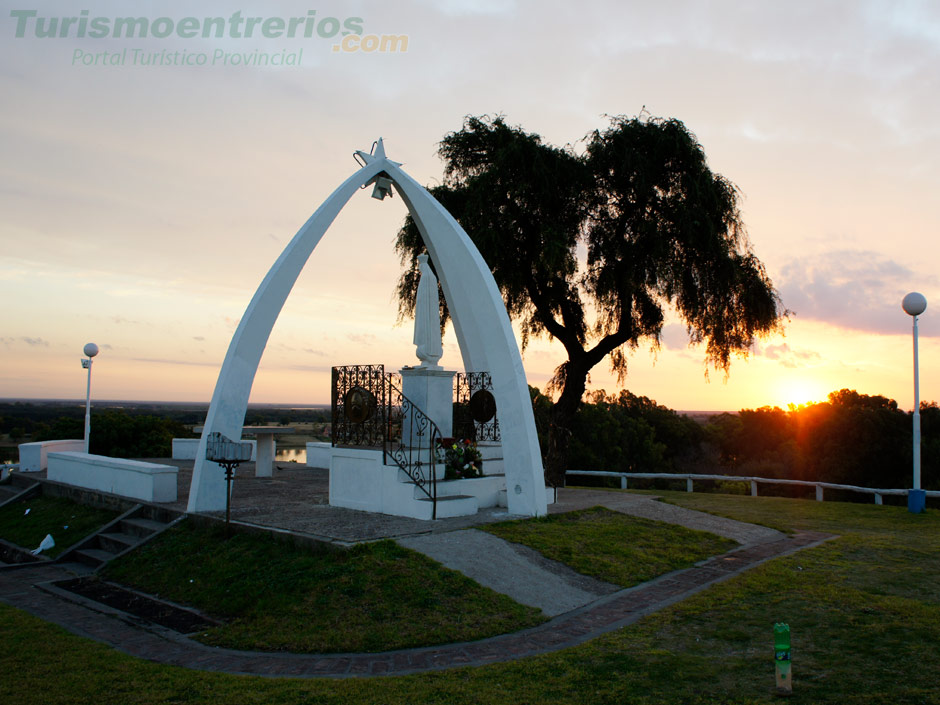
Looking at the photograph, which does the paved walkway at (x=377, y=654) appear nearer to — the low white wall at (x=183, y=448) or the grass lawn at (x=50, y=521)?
the grass lawn at (x=50, y=521)

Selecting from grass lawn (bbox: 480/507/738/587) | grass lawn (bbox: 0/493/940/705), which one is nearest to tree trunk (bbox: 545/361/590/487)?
grass lawn (bbox: 480/507/738/587)

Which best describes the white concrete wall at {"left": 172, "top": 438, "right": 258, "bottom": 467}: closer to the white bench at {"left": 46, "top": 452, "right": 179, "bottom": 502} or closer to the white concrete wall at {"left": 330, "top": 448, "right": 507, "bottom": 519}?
the white bench at {"left": 46, "top": 452, "right": 179, "bottom": 502}

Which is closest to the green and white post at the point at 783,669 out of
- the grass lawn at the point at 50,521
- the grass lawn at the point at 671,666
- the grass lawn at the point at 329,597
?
the grass lawn at the point at 671,666

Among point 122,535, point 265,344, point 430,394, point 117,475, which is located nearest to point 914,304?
point 430,394

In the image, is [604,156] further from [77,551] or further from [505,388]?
[77,551]

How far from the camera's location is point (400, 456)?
37.6ft

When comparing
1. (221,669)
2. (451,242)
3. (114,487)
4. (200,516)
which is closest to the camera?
(221,669)

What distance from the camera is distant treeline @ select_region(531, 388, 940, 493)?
27.9 meters

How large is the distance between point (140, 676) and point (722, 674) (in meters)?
4.92

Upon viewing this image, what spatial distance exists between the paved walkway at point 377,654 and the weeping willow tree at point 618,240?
854 cm

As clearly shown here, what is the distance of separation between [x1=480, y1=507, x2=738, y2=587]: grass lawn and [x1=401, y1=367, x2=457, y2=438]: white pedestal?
273cm

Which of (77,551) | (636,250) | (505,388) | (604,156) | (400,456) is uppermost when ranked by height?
(604,156)

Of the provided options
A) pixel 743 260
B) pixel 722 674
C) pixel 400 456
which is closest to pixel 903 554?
pixel 722 674

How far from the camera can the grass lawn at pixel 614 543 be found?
9102mm
